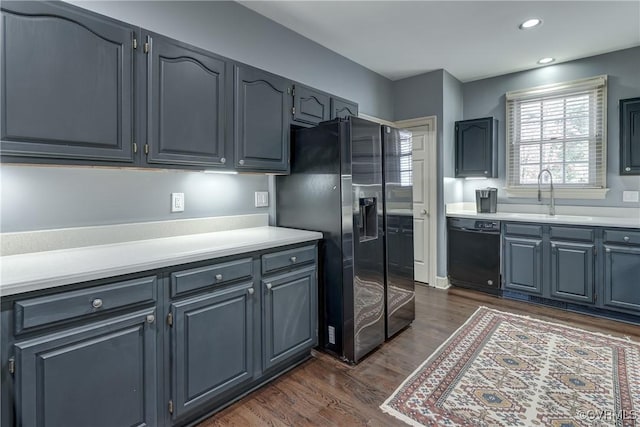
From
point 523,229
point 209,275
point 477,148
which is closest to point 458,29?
point 477,148

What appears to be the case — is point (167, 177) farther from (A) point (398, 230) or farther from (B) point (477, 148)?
(B) point (477, 148)

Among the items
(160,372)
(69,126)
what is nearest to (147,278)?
(160,372)

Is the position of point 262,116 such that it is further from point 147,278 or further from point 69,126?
point 147,278

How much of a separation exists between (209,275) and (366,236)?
4.08 ft

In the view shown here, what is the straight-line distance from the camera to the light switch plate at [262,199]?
2701 mm

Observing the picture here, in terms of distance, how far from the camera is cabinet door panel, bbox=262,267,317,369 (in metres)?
2.04

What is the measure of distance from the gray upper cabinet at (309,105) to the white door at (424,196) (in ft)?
6.06

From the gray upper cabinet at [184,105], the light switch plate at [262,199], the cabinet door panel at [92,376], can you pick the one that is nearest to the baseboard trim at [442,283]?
the light switch plate at [262,199]

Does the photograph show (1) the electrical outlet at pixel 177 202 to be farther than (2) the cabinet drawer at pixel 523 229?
No

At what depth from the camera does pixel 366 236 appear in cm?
253

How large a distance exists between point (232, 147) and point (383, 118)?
8.86 feet

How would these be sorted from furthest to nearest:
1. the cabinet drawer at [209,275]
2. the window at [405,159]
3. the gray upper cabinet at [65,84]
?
the window at [405,159], the cabinet drawer at [209,275], the gray upper cabinet at [65,84]

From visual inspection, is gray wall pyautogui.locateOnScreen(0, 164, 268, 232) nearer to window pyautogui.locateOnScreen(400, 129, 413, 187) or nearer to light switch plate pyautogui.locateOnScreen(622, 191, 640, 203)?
window pyautogui.locateOnScreen(400, 129, 413, 187)

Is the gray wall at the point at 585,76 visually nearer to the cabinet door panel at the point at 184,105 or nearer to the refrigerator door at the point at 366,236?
the refrigerator door at the point at 366,236
